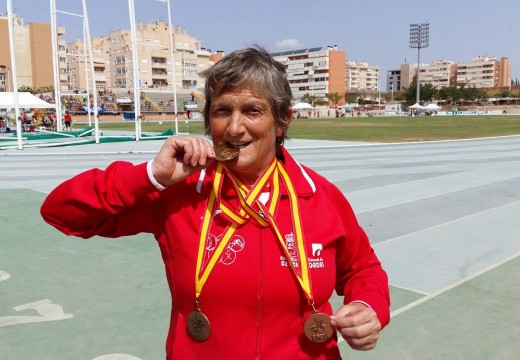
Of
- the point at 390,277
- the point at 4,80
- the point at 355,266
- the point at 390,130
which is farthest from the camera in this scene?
the point at 4,80

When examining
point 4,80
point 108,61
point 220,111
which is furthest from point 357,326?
point 108,61

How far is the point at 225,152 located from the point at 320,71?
163m

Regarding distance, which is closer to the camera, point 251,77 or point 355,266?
point 251,77

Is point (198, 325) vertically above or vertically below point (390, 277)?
above

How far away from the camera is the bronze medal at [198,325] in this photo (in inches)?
65.9

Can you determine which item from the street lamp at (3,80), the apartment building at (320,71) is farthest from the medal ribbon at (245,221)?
the apartment building at (320,71)

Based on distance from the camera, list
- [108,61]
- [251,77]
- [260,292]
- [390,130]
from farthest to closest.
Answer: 1. [108,61]
2. [390,130]
3. [251,77]
4. [260,292]

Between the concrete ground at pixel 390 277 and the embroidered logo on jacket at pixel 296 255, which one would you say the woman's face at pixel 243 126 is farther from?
the concrete ground at pixel 390 277

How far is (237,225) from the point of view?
1.69m

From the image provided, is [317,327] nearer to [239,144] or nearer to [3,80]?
[239,144]

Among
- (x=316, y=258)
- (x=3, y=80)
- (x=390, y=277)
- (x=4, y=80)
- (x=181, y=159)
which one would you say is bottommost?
(x=390, y=277)

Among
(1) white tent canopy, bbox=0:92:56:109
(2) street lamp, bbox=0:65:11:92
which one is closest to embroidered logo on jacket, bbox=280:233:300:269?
(1) white tent canopy, bbox=0:92:56:109

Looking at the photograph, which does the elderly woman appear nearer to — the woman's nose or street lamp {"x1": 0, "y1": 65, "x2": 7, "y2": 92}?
the woman's nose

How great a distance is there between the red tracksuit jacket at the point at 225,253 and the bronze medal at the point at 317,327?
48 millimetres
